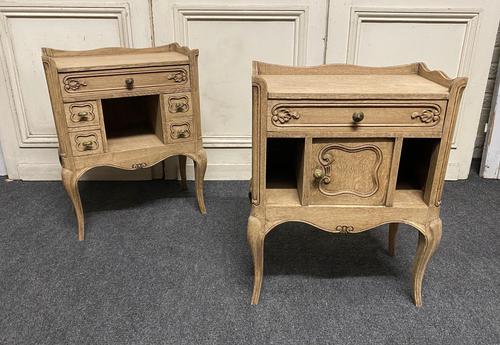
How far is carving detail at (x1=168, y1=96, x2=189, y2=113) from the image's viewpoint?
207 cm

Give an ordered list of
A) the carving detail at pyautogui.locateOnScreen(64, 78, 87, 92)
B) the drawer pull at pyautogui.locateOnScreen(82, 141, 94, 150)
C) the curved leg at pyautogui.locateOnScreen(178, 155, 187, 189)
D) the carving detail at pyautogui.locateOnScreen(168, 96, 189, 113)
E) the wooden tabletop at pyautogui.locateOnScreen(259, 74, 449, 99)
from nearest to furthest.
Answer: the wooden tabletop at pyautogui.locateOnScreen(259, 74, 449, 99) → the carving detail at pyautogui.locateOnScreen(64, 78, 87, 92) → the drawer pull at pyautogui.locateOnScreen(82, 141, 94, 150) → the carving detail at pyautogui.locateOnScreen(168, 96, 189, 113) → the curved leg at pyautogui.locateOnScreen(178, 155, 187, 189)

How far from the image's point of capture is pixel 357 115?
4.36 ft

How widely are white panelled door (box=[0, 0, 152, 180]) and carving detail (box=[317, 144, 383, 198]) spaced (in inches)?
60.3

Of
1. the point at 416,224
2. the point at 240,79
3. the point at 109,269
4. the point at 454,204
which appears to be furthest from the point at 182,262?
the point at 454,204

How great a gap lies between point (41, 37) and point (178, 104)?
1.03 meters

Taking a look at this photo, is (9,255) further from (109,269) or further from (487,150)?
(487,150)

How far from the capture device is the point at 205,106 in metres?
2.64

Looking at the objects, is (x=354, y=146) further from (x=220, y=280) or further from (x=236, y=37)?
(x=236, y=37)

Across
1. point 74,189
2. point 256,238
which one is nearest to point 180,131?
point 74,189

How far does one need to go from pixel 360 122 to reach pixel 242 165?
1.46 m

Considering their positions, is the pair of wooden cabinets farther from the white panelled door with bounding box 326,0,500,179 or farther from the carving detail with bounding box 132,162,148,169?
the white panelled door with bounding box 326,0,500,179

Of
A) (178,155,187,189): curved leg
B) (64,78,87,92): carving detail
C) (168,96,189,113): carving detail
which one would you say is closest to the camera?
(64,78,87,92): carving detail

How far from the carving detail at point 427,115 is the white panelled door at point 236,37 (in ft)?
4.24

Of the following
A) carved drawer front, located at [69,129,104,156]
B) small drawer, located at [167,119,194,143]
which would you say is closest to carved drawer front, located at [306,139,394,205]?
small drawer, located at [167,119,194,143]
